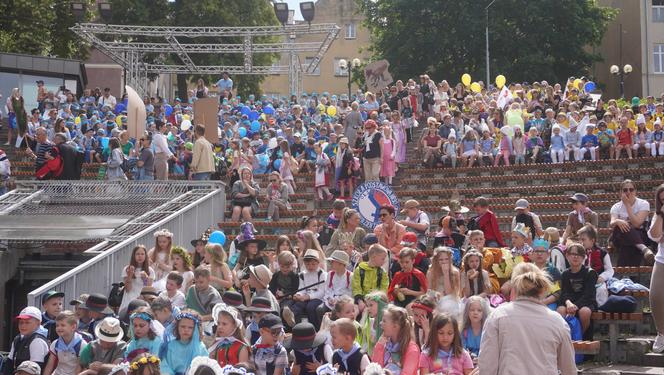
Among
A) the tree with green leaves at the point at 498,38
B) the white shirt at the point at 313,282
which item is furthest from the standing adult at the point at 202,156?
the tree with green leaves at the point at 498,38

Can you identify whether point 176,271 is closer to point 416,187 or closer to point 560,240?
point 560,240

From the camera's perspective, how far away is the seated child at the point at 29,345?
40.4 feet

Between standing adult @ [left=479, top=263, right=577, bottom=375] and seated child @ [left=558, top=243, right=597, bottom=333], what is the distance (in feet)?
18.2

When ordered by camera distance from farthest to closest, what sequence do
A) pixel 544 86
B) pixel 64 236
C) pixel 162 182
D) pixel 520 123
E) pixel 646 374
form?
pixel 544 86
pixel 520 123
pixel 162 182
pixel 64 236
pixel 646 374

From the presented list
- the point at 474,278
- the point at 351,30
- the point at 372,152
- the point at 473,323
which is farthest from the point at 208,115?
the point at 351,30

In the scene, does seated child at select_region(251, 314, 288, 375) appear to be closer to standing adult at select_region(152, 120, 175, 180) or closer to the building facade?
standing adult at select_region(152, 120, 175, 180)

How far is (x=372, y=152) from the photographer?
79.9 feet

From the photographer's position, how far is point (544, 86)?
3381cm

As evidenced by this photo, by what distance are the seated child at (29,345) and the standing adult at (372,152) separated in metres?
12.4

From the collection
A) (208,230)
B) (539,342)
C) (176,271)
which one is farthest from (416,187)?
(539,342)

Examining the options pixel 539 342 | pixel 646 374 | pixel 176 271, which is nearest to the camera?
pixel 539 342

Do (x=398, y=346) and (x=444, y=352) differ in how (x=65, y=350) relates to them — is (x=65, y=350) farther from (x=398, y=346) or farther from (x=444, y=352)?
(x=444, y=352)

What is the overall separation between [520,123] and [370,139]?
16.3ft

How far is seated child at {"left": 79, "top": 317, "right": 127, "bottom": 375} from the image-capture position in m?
11.8
